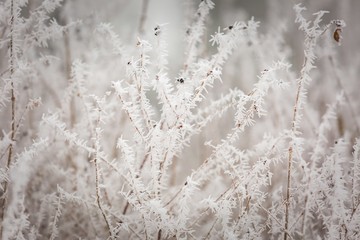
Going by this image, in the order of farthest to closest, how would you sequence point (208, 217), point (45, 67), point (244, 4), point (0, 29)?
1. point (244, 4)
2. point (45, 67)
3. point (208, 217)
4. point (0, 29)

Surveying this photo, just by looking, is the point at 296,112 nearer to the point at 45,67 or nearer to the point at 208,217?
the point at 208,217

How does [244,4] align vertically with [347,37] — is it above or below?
above

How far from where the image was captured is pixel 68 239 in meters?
1.57

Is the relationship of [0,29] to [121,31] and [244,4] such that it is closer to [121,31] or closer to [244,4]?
[121,31]

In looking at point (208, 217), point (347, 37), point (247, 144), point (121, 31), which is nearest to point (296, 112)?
point (208, 217)

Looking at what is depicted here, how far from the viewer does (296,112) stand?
1.02m

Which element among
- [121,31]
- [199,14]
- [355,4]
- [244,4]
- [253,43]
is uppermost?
[244,4]

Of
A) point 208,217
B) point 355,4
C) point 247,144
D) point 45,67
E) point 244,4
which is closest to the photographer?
point 208,217

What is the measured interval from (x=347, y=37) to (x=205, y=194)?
250cm

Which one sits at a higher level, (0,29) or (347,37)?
(347,37)

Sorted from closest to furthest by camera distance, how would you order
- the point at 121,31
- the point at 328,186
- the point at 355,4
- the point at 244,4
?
the point at 328,186 < the point at 121,31 < the point at 355,4 < the point at 244,4

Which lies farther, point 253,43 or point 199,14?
point 253,43

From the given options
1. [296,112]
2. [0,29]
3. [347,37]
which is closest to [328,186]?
[296,112]

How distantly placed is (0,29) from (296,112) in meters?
1.10
